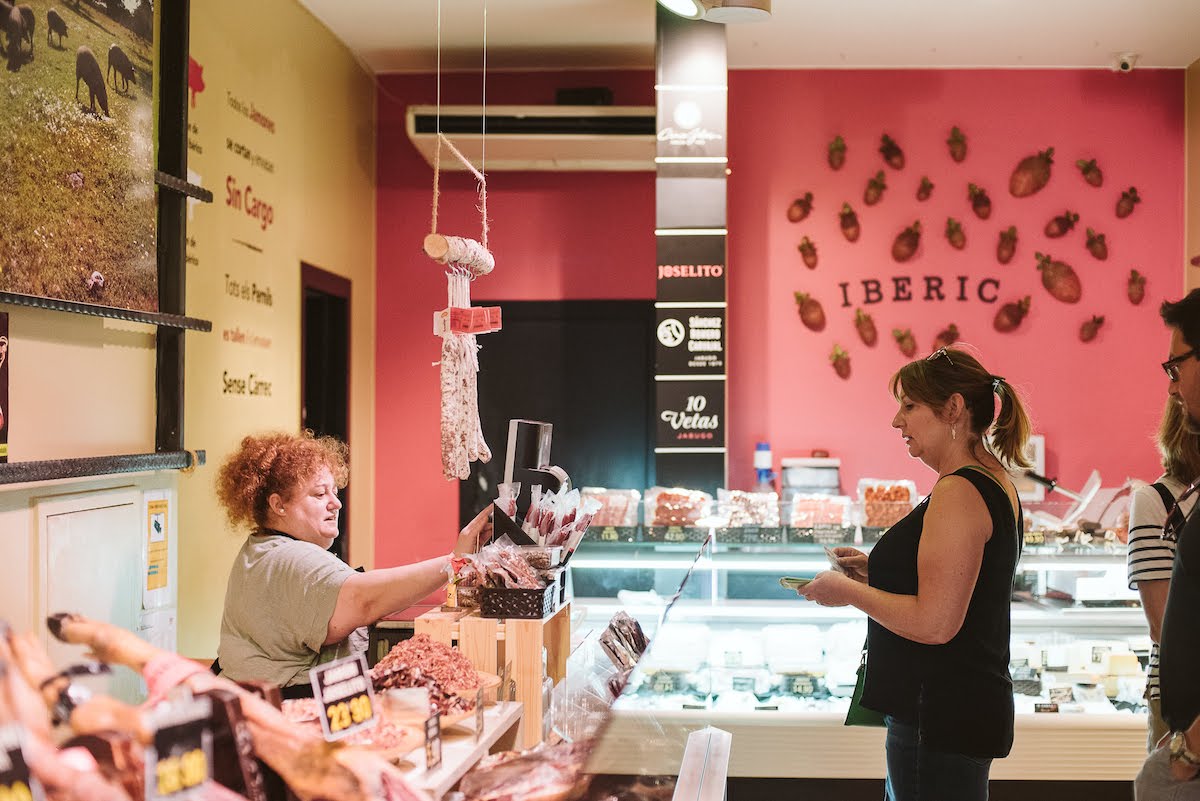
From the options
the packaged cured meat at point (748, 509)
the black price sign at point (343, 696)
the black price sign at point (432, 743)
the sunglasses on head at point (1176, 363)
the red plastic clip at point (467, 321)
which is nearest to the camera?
the black price sign at point (343, 696)

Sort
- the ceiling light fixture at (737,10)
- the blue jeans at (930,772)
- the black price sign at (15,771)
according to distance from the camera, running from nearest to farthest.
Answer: the black price sign at (15,771) < the blue jeans at (930,772) < the ceiling light fixture at (737,10)

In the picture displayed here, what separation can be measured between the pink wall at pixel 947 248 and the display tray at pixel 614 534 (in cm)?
253

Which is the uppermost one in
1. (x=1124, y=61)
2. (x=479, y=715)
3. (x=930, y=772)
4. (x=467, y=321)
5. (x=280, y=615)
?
(x=1124, y=61)

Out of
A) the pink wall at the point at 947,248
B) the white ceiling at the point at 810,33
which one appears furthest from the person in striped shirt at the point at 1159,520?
the pink wall at the point at 947,248

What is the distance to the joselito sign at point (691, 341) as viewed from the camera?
5.67 meters

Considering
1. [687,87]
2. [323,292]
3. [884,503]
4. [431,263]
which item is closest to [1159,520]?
[884,503]

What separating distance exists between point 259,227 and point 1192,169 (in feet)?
17.0

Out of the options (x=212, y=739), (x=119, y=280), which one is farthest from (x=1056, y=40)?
(x=212, y=739)

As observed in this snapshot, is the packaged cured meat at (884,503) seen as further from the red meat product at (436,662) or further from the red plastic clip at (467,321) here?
the red meat product at (436,662)

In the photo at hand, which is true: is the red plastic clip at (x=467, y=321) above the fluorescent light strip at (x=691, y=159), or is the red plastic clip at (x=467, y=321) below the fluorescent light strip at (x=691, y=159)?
below

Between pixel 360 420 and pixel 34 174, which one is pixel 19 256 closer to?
pixel 34 174

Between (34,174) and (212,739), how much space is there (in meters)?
2.00

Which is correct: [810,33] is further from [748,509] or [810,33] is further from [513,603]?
[513,603]

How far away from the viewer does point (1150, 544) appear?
2568 mm
